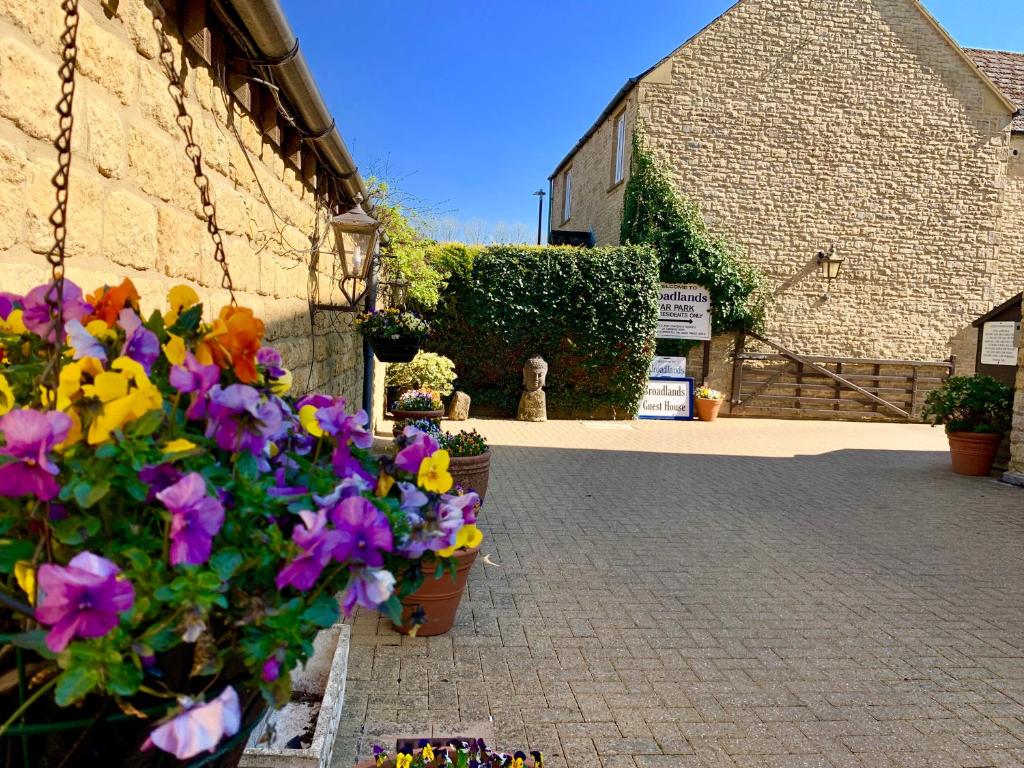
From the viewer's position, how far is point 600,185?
55.6 feet

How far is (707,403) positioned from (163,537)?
1363 cm

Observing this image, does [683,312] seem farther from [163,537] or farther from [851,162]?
[163,537]

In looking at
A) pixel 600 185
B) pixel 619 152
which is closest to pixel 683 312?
pixel 619 152

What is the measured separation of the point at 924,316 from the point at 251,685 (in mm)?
16430

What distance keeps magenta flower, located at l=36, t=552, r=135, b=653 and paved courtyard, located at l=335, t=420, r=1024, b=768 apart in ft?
6.45

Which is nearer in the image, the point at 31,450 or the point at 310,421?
the point at 31,450

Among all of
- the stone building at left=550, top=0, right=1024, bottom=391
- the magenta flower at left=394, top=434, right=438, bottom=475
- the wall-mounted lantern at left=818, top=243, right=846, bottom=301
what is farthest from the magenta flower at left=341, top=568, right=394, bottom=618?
the wall-mounted lantern at left=818, top=243, right=846, bottom=301

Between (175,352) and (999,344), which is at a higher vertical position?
(999,344)

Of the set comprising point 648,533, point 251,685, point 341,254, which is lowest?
point 648,533

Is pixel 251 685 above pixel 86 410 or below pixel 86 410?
below

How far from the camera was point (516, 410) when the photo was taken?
13180mm

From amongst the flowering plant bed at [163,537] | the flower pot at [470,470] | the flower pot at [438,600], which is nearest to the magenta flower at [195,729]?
the flowering plant bed at [163,537]

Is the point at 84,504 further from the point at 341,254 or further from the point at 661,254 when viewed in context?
the point at 661,254

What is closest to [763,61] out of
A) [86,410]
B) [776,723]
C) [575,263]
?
[575,263]
